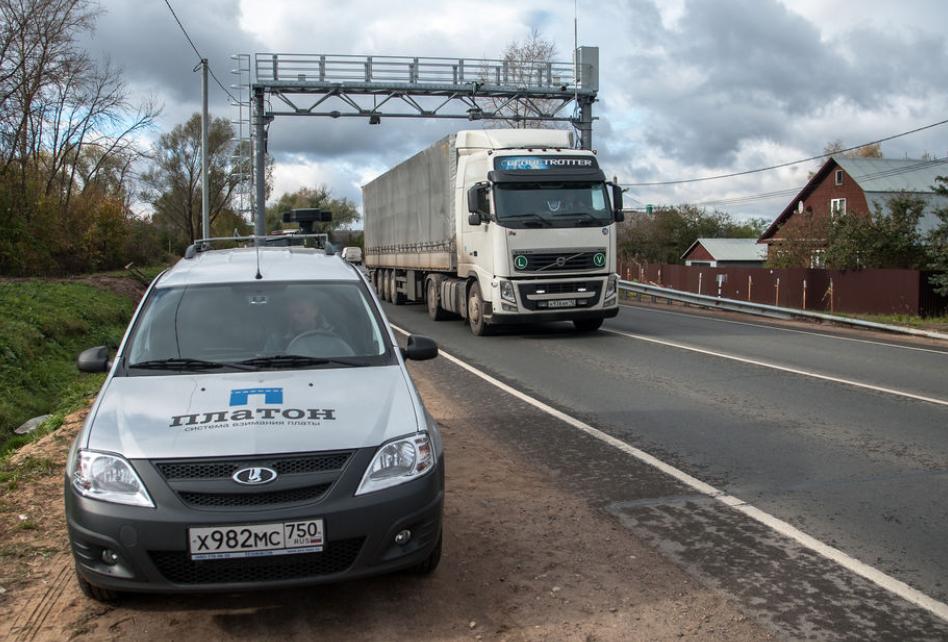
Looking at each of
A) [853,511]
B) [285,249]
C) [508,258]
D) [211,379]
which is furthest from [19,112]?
[853,511]

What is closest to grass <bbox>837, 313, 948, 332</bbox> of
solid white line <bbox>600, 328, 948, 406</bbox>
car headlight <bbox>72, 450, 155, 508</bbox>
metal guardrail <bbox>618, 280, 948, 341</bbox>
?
metal guardrail <bbox>618, 280, 948, 341</bbox>

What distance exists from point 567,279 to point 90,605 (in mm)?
12658

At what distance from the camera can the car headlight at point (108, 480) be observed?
3633 mm

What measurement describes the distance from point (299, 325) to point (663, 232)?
84500mm

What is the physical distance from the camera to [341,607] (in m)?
4.04

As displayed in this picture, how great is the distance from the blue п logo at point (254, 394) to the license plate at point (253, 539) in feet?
2.35

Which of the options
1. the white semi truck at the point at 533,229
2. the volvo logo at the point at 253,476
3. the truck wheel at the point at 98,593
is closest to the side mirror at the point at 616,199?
the white semi truck at the point at 533,229

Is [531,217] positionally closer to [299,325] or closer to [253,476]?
[299,325]

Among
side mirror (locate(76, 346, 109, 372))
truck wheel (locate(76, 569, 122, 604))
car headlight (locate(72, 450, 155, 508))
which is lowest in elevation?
truck wheel (locate(76, 569, 122, 604))

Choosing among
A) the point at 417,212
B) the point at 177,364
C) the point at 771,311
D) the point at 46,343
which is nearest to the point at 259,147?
the point at 417,212

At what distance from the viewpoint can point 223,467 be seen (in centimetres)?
367

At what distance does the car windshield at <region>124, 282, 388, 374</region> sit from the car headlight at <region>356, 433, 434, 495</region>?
936mm

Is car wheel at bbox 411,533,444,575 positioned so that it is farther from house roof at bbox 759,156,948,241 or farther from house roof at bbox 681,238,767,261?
house roof at bbox 681,238,767,261

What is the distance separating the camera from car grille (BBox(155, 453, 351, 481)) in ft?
12.0
